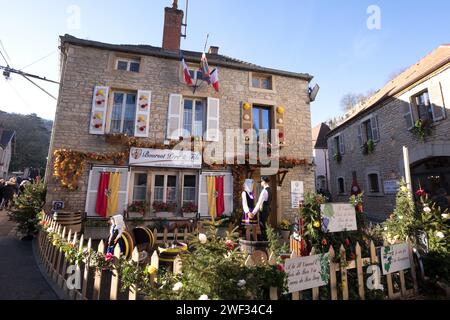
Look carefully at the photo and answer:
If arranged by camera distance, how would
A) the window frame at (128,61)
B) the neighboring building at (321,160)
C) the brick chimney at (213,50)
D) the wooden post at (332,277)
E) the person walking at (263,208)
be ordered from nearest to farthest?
the wooden post at (332,277) < the person walking at (263,208) < the window frame at (128,61) < the brick chimney at (213,50) < the neighboring building at (321,160)

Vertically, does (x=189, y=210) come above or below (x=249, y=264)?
above

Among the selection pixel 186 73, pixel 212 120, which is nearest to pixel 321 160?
pixel 212 120

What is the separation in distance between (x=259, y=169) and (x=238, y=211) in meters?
2.02

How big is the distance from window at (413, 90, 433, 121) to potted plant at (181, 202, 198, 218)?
35.5 feet

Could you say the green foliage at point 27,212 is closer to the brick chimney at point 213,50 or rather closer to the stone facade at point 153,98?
the stone facade at point 153,98

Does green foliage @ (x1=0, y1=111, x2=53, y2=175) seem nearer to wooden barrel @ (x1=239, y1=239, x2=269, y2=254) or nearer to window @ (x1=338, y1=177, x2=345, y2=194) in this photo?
wooden barrel @ (x1=239, y1=239, x2=269, y2=254)

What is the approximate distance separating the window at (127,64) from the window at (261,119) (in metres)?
5.41

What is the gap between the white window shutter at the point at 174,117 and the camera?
9109 mm

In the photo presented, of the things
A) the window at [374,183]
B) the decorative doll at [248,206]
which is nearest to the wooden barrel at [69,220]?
the decorative doll at [248,206]

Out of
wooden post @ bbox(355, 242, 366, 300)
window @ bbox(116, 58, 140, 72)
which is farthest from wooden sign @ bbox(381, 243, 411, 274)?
window @ bbox(116, 58, 140, 72)

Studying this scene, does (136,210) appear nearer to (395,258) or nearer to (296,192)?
(296,192)

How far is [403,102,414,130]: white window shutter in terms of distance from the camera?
10.7m

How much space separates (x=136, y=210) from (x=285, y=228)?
5772 millimetres

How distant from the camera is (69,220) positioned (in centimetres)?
688
